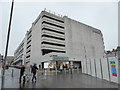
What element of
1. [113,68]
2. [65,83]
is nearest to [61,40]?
[113,68]

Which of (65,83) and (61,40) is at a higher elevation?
(61,40)

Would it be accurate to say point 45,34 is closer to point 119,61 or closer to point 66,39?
point 66,39

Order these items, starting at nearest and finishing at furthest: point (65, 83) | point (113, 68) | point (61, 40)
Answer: point (65, 83), point (113, 68), point (61, 40)

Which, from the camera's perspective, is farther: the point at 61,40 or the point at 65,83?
the point at 61,40

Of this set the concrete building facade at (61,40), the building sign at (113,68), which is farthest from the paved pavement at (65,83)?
the concrete building facade at (61,40)

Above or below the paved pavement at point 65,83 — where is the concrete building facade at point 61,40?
above

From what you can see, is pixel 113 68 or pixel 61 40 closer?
pixel 113 68

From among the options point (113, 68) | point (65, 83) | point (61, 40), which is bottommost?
point (65, 83)

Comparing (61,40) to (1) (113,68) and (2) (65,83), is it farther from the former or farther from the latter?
(2) (65,83)

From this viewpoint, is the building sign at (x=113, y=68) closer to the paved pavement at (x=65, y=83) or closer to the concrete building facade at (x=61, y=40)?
the paved pavement at (x=65, y=83)

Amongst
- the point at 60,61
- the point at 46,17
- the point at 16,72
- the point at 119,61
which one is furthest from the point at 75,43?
the point at 119,61

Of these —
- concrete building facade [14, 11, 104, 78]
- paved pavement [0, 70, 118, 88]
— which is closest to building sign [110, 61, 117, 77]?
paved pavement [0, 70, 118, 88]

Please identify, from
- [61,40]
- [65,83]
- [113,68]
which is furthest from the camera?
[61,40]

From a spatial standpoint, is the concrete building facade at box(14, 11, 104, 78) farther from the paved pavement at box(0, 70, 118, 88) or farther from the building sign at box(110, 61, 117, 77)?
the building sign at box(110, 61, 117, 77)
